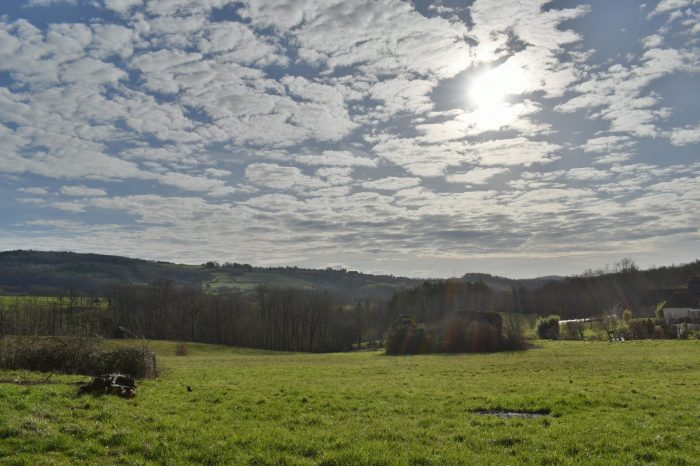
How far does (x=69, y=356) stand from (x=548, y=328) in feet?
242

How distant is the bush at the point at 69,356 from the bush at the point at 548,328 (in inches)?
2756

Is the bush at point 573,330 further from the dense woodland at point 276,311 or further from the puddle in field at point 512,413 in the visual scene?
the puddle in field at point 512,413

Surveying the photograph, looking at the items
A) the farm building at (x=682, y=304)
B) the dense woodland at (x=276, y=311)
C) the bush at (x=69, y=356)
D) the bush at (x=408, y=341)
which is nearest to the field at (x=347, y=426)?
the bush at (x=69, y=356)

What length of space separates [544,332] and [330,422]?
75523mm

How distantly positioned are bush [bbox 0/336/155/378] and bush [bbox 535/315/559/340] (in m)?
70.0

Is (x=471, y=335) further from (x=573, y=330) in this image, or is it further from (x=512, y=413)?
(x=512, y=413)

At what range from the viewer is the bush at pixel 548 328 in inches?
3152

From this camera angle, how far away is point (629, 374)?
28188mm

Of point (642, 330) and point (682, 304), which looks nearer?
point (642, 330)

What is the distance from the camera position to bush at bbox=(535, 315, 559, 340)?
80062 millimetres

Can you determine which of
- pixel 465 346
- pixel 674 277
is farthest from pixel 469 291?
pixel 674 277

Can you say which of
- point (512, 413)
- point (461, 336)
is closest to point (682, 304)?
point (461, 336)

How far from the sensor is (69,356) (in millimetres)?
25016

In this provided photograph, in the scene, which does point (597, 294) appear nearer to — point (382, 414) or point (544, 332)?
point (544, 332)
